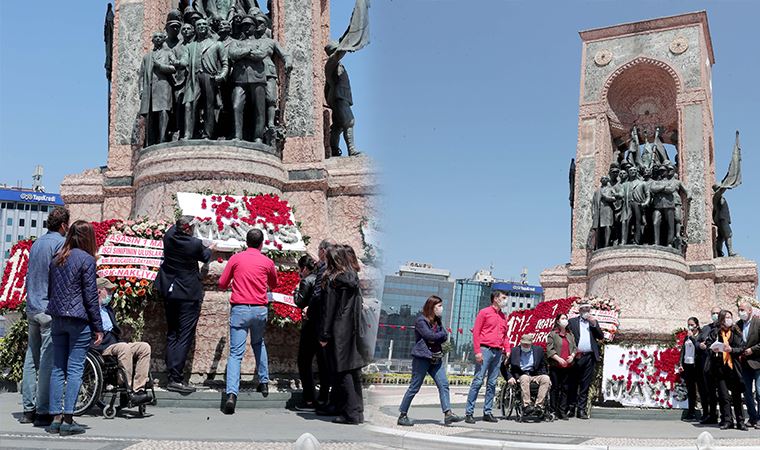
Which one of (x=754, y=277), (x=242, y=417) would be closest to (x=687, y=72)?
(x=754, y=277)

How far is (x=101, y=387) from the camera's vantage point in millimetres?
7480

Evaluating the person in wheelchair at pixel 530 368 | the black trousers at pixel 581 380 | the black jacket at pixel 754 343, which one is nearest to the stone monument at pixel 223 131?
the person in wheelchair at pixel 530 368

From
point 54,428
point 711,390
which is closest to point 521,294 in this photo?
point 711,390

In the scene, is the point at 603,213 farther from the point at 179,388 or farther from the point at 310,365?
the point at 179,388

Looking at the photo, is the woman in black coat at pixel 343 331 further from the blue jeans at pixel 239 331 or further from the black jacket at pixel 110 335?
the black jacket at pixel 110 335

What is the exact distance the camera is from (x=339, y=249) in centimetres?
798

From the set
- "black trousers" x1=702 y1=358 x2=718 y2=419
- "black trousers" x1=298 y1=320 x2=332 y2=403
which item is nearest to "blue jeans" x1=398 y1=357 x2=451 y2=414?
"black trousers" x1=298 y1=320 x2=332 y2=403

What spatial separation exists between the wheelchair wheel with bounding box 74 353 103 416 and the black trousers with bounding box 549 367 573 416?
20.6ft

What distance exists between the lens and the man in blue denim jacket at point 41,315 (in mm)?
7035

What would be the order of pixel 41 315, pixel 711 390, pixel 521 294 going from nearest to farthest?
pixel 41 315 < pixel 711 390 < pixel 521 294

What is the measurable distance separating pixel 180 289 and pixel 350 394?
225 cm

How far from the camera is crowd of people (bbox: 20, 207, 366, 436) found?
22.4 feet

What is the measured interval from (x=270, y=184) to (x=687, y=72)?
17.2 meters

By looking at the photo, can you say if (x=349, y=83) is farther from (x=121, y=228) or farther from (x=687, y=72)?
(x=687, y=72)
